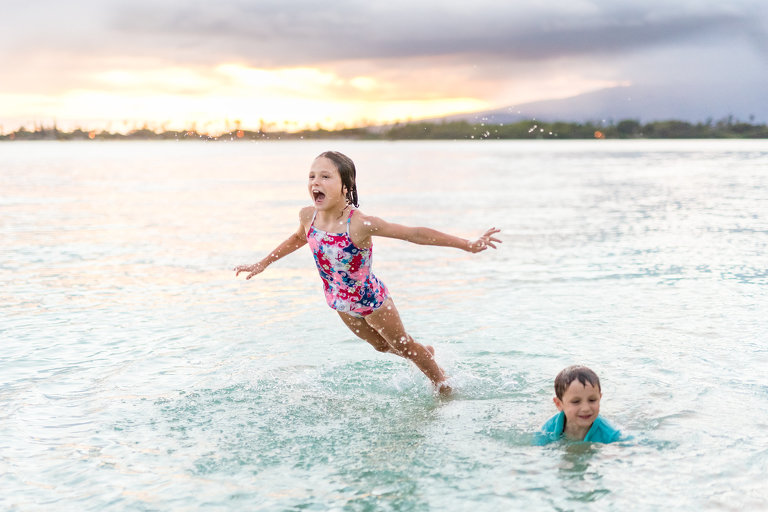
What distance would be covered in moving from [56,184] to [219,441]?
32.9 m

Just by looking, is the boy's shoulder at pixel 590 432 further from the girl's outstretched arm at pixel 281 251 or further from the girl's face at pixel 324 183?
the girl's outstretched arm at pixel 281 251

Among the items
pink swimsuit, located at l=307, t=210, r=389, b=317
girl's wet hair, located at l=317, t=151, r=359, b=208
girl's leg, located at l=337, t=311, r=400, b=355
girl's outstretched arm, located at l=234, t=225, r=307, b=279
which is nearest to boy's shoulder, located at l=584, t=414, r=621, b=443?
pink swimsuit, located at l=307, t=210, r=389, b=317

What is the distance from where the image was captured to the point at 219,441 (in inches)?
206

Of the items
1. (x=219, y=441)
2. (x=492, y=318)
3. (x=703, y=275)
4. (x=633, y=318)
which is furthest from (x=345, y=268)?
(x=703, y=275)

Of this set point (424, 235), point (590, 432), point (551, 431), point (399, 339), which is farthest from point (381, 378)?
point (590, 432)

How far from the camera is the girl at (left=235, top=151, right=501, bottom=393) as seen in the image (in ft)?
18.0

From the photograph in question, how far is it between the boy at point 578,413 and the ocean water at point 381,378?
148mm

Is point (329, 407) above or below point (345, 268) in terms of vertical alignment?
below

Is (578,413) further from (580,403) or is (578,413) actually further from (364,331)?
(364,331)

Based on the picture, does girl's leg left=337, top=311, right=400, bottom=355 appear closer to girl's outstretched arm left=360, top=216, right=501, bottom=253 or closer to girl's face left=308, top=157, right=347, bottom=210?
girl's outstretched arm left=360, top=216, right=501, bottom=253

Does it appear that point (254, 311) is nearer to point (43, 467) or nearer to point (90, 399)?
point (90, 399)

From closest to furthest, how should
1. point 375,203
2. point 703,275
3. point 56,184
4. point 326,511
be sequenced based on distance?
point 326,511, point 703,275, point 375,203, point 56,184

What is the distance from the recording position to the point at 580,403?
4797mm

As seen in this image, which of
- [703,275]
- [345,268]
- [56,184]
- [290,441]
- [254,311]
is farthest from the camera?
[56,184]
